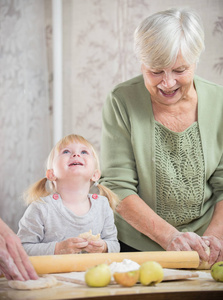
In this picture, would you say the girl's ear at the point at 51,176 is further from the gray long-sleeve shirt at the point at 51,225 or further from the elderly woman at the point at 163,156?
the elderly woman at the point at 163,156

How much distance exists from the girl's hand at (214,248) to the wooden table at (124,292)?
0.40 m

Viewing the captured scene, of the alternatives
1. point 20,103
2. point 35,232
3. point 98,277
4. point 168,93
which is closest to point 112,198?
point 35,232

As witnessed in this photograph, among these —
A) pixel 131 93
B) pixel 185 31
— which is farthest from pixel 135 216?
pixel 185 31

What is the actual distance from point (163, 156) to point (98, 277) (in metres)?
0.92

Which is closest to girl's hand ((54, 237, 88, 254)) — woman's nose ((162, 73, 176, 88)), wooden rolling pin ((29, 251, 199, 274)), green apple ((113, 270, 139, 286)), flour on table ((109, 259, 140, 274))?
wooden rolling pin ((29, 251, 199, 274))

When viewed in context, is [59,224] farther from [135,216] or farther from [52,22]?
[52,22]

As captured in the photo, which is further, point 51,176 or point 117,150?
point 117,150

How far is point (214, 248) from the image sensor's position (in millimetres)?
1687

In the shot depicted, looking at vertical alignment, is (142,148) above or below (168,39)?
below

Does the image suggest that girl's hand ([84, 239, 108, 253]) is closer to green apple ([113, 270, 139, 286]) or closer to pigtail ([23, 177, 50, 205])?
pigtail ([23, 177, 50, 205])

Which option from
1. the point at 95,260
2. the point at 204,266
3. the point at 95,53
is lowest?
the point at 204,266

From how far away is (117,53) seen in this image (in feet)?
8.81

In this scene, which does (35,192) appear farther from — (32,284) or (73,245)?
(32,284)

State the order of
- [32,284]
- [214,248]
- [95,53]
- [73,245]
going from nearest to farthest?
1. [32,284]
2. [73,245]
3. [214,248]
4. [95,53]
